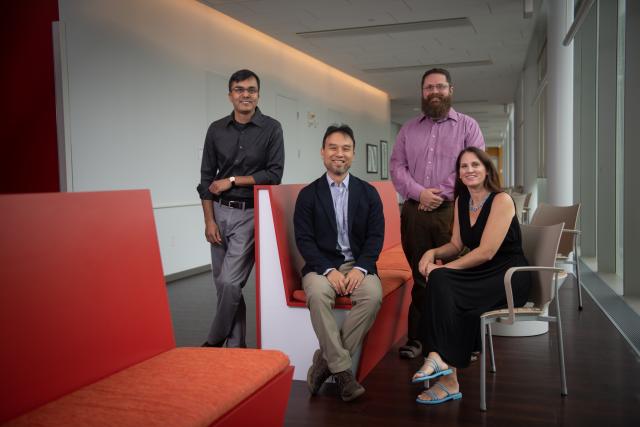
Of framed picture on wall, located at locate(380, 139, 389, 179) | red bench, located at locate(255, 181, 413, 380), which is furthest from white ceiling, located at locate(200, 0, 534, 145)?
red bench, located at locate(255, 181, 413, 380)

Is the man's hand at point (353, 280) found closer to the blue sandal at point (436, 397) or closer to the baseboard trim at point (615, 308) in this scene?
the blue sandal at point (436, 397)

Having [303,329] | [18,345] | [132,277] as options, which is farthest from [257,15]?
[18,345]

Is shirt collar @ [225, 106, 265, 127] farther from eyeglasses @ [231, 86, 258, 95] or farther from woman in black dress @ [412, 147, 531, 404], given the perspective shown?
woman in black dress @ [412, 147, 531, 404]

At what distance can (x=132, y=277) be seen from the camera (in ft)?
7.38

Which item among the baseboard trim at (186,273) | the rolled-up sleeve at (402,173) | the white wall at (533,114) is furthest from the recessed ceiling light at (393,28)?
the rolled-up sleeve at (402,173)

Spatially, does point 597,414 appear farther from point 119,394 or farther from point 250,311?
point 250,311

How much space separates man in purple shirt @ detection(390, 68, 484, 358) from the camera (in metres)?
3.60

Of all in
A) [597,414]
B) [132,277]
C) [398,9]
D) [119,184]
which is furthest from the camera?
Answer: [398,9]

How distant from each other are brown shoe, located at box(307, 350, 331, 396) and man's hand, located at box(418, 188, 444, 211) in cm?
109

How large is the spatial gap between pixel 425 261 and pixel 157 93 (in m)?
4.60

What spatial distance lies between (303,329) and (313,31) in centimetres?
685

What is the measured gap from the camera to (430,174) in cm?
368

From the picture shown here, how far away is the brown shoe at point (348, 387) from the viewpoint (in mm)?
2949

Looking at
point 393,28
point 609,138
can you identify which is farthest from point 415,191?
point 393,28
